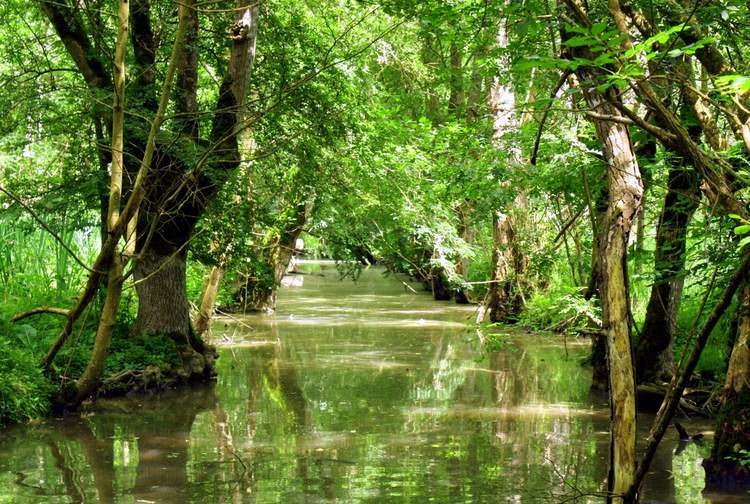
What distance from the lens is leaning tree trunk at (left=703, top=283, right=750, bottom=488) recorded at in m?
6.98

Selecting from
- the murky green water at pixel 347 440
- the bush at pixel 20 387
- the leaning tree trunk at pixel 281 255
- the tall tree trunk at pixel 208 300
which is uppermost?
the leaning tree trunk at pixel 281 255

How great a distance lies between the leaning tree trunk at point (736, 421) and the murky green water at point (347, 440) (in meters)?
0.26

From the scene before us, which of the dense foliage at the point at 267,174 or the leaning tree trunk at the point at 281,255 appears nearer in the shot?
the dense foliage at the point at 267,174

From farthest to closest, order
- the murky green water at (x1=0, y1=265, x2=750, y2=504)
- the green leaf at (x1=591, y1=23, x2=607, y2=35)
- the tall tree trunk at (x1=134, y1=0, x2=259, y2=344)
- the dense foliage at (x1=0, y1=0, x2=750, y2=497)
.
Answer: the tall tree trunk at (x1=134, y1=0, x2=259, y2=344) → the dense foliage at (x1=0, y1=0, x2=750, y2=497) → the murky green water at (x1=0, y1=265, x2=750, y2=504) → the green leaf at (x1=591, y1=23, x2=607, y2=35)

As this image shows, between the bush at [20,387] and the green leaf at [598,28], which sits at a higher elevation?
the green leaf at [598,28]

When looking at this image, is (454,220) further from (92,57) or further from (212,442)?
(212,442)

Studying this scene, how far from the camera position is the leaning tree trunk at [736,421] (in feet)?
22.9

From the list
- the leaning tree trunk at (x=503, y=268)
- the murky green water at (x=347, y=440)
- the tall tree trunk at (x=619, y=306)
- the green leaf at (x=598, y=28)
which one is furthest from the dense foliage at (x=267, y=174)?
the leaning tree trunk at (x=503, y=268)

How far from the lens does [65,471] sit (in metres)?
7.78

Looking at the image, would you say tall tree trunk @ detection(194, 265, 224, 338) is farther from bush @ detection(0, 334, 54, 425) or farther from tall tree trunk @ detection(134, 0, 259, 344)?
bush @ detection(0, 334, 54, 425)

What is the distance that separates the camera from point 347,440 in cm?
903

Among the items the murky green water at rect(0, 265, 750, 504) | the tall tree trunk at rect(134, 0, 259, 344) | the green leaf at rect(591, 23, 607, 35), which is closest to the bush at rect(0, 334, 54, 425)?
the murky green water at rect(0, 265, 750, 504)

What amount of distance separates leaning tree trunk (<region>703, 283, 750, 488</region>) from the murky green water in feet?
0.85

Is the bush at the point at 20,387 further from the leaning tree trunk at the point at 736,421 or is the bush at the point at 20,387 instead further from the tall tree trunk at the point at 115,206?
the leaning tree trunk at the point at 736,421
